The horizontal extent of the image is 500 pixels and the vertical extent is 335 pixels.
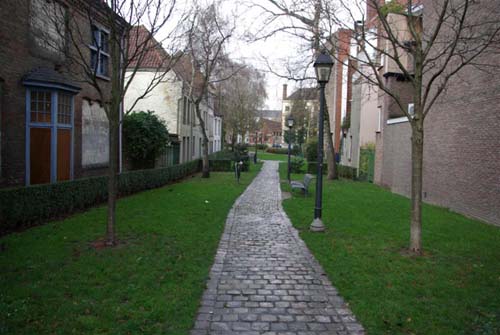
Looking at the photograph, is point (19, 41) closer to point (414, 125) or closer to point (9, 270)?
point (9, 270)

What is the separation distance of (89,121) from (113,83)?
790 centimetres

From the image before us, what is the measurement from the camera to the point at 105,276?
→ 215 inches

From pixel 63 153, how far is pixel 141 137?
293 inches

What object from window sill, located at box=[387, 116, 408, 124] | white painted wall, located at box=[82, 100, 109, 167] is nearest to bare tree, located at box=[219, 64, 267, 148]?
window sill, located at box=[387, 116, 408, 124]

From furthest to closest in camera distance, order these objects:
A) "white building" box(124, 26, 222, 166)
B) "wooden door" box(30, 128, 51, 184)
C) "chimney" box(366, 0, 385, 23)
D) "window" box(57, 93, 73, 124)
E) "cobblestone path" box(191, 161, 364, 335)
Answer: "white building" box(124, 26, 222, 166) → "window" box(57, 93, 73, 124) → "wooden door" box(30, 128, 51, 184) → "chimney" box(366, 0, 385, 23) → "cobblestone path" box(191, 161, 364, 335)

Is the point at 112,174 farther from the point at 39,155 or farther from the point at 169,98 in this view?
the point at 169,98

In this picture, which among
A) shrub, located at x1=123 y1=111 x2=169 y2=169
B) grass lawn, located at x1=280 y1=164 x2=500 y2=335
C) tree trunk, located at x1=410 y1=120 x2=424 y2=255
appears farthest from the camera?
shrub, located at x1=123 y1=111 x2=169 y2=169

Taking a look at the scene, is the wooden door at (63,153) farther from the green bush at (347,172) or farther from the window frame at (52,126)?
the green bush at (347,172)

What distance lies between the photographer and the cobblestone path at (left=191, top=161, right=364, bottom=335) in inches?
166

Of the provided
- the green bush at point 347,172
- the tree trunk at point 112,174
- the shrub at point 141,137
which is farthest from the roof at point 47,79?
the green bush at point 347,172

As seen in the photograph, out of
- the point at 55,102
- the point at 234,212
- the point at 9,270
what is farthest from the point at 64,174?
the point at 9,270

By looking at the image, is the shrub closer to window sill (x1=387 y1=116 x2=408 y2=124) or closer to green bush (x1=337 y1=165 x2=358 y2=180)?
window sill (x1=387 y1=116 x2=408 y2=124)

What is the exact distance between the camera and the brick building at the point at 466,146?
10.9m

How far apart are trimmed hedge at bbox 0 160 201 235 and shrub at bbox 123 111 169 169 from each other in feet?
17.1
